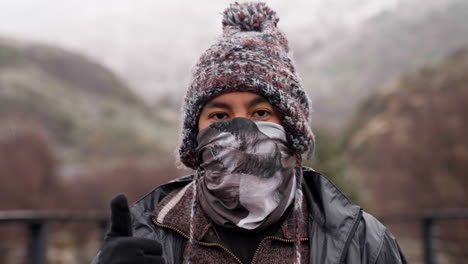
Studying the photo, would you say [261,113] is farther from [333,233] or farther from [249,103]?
[333,233]

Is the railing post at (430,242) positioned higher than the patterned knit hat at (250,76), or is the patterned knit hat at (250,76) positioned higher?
the patterned knit hat at (250,76)

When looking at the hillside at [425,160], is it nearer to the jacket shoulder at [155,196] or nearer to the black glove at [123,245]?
the jacket shoulder at [155,196]

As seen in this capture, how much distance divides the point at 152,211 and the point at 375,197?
46.5ft

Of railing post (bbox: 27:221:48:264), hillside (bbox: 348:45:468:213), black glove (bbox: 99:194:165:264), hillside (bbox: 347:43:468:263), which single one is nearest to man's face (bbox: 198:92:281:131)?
black glove (bbox: 99:194:165:264)

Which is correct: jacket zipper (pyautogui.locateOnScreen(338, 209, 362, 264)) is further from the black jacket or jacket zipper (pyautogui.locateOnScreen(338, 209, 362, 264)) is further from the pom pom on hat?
the pom pom on hat

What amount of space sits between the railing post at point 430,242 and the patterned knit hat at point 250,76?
4545 mm

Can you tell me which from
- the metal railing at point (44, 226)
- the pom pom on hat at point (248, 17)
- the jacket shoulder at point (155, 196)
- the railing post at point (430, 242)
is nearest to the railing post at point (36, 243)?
the metal railing at point (44, 226)

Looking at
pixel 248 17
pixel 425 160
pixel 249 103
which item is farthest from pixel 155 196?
pixel 425 160

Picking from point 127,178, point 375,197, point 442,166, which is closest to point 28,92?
point 127,178

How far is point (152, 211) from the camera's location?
1.92 meters

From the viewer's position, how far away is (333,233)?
181 centimetres

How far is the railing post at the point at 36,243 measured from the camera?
12.9ft

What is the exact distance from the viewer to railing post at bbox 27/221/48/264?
3920 mm

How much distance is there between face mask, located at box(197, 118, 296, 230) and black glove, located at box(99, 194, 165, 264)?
43cm
